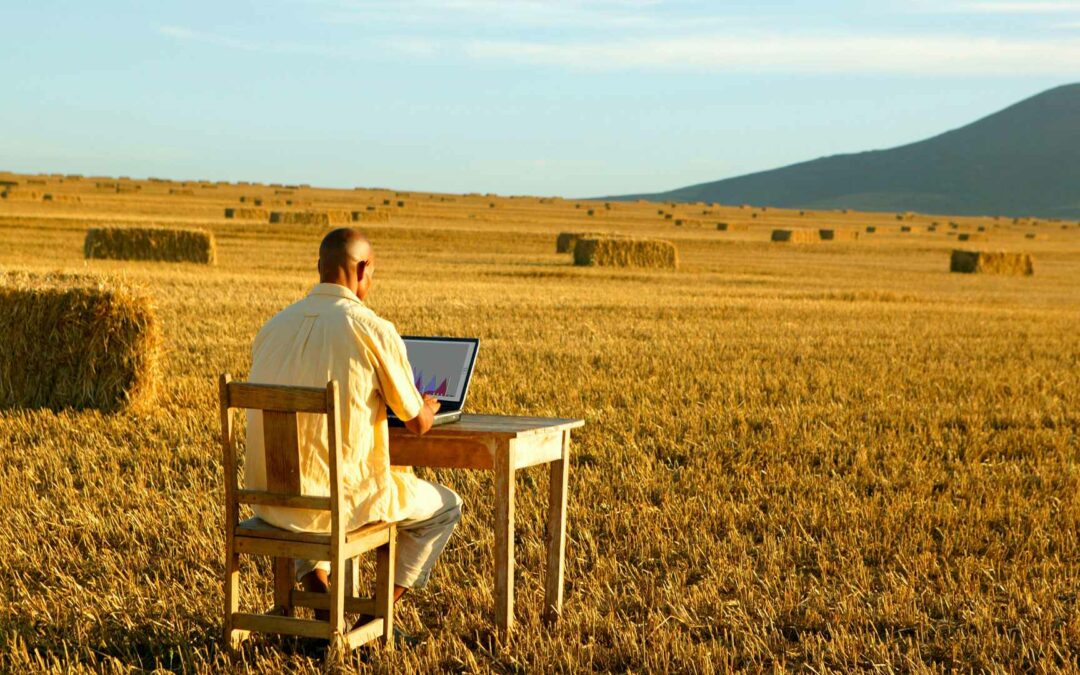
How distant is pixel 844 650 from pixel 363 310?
7.90 ft

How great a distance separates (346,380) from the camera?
523cm

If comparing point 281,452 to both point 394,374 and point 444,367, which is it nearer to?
point 394,374

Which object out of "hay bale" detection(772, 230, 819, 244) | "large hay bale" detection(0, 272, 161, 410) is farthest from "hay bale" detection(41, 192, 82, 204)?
"large hay bale" detection(0, 272, 161, 410)

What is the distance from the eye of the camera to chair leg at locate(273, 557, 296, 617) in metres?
5.69

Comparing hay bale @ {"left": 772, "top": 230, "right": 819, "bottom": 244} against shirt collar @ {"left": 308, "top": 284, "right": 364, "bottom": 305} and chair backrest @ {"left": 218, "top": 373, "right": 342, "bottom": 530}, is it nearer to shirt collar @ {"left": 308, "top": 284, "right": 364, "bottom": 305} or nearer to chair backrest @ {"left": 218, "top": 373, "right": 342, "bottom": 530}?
shirt collar @ {"left": 308, "top": 284, "right": 364, "bottom": 305}

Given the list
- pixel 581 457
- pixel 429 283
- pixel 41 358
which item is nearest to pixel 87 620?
pixel 581 457

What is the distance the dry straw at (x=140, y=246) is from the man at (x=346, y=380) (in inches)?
991

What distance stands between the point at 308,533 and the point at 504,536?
0.88m

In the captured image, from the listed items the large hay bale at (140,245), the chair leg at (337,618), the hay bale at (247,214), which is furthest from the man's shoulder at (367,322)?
the hay bale at (247,214)

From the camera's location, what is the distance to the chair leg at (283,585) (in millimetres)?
5688

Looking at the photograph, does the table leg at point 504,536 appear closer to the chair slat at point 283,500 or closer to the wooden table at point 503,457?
the wooden table at point 503,457

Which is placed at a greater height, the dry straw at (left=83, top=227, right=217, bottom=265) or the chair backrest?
the chair backrest

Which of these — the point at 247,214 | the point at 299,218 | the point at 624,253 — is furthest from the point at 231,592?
the point at 247,214

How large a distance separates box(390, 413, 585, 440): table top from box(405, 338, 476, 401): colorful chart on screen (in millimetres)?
151
